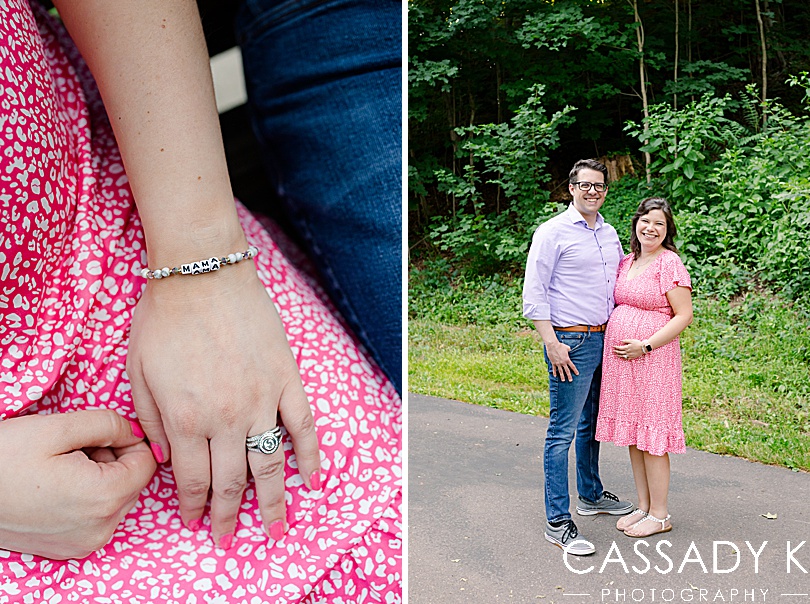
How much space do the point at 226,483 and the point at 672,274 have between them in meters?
1.25

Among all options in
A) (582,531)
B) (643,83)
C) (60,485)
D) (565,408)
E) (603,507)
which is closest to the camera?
(60,485)

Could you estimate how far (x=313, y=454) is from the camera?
25.5 inches

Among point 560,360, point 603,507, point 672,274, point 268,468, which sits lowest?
point 603,507

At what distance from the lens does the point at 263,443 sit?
63 cm

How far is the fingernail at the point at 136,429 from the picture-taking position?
0.64 metres

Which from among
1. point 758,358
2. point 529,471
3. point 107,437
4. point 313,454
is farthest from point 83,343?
point 758,358

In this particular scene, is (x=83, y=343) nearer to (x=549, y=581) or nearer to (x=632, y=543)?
(x=549, y=581)

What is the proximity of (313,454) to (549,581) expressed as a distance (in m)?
1.11

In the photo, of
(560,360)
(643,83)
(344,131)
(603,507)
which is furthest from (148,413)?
(643,83)

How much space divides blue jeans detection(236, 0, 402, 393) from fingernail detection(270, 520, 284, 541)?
0.18 meters

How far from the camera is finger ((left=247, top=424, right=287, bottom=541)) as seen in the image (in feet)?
2.07

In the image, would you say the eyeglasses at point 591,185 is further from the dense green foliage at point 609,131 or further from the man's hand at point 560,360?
the dense green foliage at point 609,131

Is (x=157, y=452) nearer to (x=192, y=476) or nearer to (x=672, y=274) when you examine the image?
(x=192, y=476)

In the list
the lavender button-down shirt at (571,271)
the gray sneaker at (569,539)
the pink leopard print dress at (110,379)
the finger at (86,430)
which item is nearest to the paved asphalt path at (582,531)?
the gray sneaker at (569,539)
